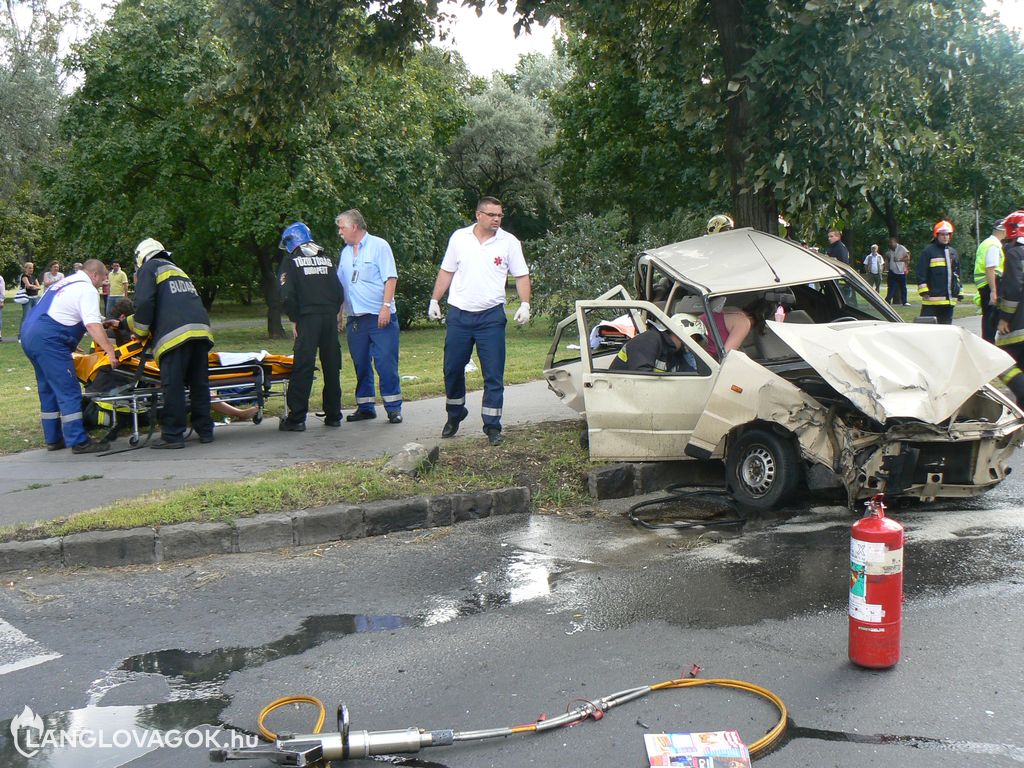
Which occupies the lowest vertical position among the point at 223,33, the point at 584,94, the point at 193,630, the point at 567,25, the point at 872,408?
the point at 193,630

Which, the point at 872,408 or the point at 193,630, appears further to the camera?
the point at 872,408

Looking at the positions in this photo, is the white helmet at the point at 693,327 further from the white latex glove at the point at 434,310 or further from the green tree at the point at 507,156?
the green tree at the point at 507,156

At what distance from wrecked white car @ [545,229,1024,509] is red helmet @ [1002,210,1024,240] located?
279 centimetres

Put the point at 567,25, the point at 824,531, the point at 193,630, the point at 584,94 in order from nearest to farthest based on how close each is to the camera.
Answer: the point at 193,630
the point at 824,531
the point at 567,25
the point at 584,94

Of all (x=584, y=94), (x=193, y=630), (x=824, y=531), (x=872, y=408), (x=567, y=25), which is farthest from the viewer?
(x=584, y=94)

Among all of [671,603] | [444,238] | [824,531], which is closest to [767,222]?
[824,531]

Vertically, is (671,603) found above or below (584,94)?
below

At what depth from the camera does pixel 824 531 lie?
634cm

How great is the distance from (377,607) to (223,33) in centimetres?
703

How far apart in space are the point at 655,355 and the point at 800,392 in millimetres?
1513

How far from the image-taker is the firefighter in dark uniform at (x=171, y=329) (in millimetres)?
8852

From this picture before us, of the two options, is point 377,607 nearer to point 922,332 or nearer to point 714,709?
point 714,709

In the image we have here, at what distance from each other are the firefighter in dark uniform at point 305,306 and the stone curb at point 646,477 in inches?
138

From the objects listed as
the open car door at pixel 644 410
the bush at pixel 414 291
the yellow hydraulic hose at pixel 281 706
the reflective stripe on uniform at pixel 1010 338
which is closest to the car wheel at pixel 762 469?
the open car door at pixel 644 410
